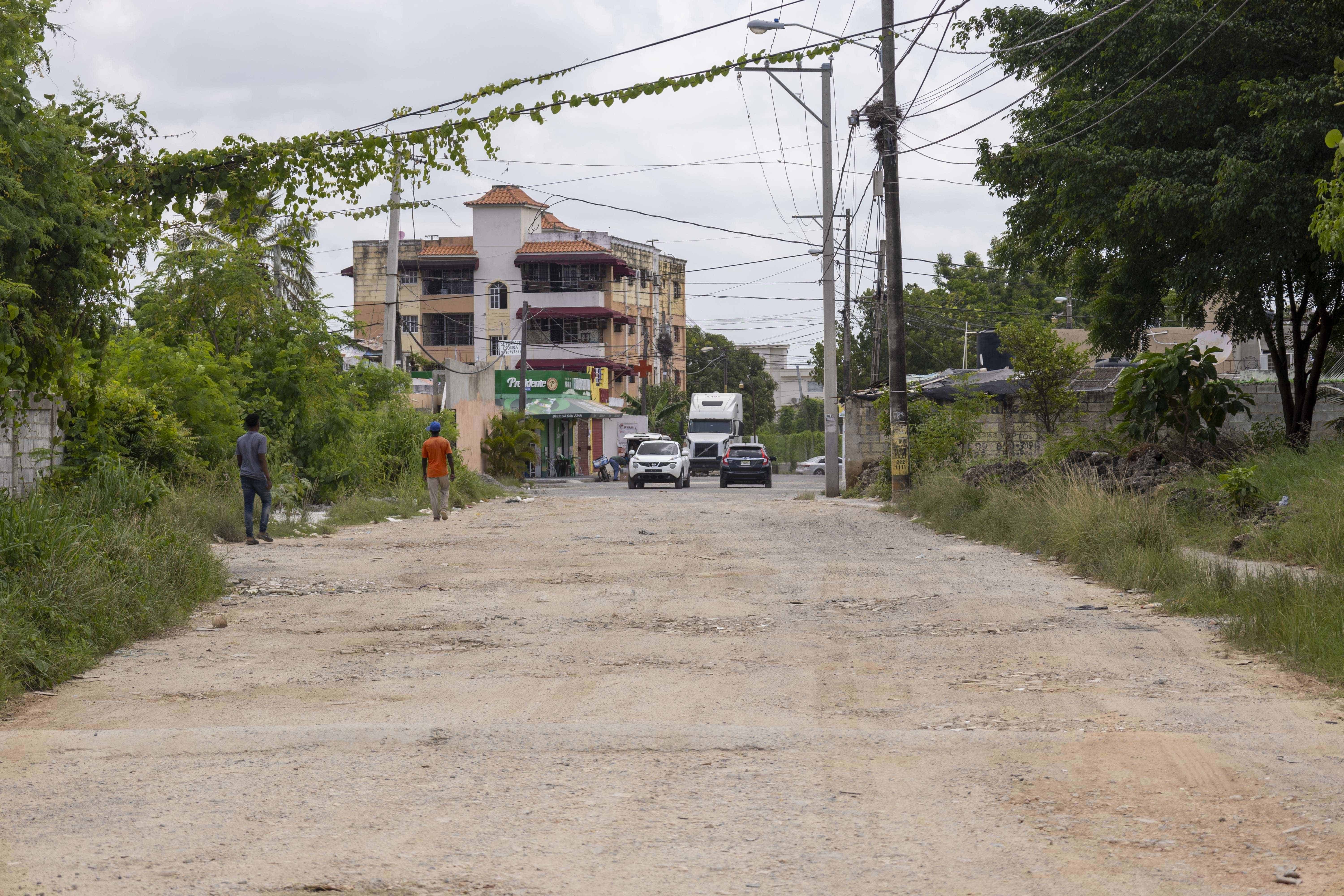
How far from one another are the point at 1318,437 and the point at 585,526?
1283 centimetres

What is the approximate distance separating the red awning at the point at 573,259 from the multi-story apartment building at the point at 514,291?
0.07 metres

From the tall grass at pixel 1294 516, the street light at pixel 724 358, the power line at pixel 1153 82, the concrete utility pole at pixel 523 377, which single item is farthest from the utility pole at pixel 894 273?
the street light at pixel 724 358

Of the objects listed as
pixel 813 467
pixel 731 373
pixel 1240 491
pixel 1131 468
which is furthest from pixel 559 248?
pixel 1240 491

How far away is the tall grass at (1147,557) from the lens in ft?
26.6

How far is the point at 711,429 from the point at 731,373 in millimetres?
39208

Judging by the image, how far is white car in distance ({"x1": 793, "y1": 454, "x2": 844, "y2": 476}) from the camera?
67.8 m

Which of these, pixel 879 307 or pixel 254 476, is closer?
pixel 254 476

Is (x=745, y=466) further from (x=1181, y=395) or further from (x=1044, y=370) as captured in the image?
(x=1181, y=395)

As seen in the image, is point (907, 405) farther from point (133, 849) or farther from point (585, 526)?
point (133, 849)

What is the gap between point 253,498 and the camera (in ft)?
56.6

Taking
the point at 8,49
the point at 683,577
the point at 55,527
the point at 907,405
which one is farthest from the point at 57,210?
the point at 907,405

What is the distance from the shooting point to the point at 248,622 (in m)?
10.3

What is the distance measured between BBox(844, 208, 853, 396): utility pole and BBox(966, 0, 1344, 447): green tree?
39.5ft

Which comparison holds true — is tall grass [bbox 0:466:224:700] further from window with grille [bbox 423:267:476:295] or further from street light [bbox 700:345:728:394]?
street light [bbox 700:345:728:394]
